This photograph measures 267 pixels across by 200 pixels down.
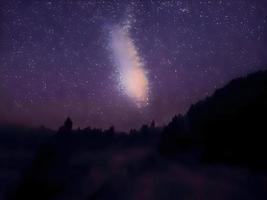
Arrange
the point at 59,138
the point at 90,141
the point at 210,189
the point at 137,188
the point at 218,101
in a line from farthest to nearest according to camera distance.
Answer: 1. the point at 90,141
2. the point at 59,138
3. the point at 218,101
4. the point at 137,188
5. the point at 210,189

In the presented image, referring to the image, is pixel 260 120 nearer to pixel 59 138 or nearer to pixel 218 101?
pixel 218 101

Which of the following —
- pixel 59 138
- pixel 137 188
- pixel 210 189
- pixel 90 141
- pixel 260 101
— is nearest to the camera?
pixel 210 189

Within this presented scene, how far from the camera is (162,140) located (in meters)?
112

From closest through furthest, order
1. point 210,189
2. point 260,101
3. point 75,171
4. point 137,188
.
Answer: point 210,189 → point 137,188 → point 260,101 → point 75,171

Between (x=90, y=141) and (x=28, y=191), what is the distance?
231ft

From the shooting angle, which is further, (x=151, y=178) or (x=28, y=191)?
(x=28, y=191)

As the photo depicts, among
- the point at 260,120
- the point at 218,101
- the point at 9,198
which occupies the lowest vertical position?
the point at 9,198

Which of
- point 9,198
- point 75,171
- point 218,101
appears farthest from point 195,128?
point 9,198

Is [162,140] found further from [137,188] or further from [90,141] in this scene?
[90,141]

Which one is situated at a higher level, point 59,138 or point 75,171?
point 59,138

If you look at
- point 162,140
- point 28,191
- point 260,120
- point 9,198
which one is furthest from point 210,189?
point 9,198

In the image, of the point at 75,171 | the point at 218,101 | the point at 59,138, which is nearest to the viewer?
the point at 218,101

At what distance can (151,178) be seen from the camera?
275 feet

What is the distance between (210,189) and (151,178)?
Answer: 20.5 metres
